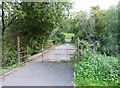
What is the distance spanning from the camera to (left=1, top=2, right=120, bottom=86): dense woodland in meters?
5.23

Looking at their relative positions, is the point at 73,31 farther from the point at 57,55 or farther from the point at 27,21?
the point at 27,21

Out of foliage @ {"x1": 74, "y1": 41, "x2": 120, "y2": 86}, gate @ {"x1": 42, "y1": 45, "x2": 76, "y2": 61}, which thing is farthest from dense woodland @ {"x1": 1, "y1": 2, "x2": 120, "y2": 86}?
gate @ {"x1": 42, "y1": 45, "x2": 76, "y2": 61}

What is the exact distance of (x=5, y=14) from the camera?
269 inches

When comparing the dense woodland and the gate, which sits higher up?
the dense woodland

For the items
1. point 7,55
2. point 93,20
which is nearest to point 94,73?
point 7,55

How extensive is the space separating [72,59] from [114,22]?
1982 millimetres

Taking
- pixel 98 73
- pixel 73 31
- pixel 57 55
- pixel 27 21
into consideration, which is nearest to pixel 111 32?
pixel 98 73

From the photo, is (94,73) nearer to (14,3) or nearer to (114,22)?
(114,22)

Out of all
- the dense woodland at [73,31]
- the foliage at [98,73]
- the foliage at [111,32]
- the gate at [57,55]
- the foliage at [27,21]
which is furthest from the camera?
the gate at [57,55]

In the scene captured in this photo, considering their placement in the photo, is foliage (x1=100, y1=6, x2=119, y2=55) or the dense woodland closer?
the dense woodland

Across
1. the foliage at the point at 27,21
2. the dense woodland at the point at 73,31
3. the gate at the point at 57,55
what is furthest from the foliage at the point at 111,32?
the foliage at the point at 27,21

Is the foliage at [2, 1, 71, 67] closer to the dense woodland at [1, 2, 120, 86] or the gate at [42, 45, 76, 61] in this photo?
the dense woodland at [1, 2, 120, 86]

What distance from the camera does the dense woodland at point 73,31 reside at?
523cm

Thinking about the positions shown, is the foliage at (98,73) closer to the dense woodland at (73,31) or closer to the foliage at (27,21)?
the dense woodland at (73,31)
